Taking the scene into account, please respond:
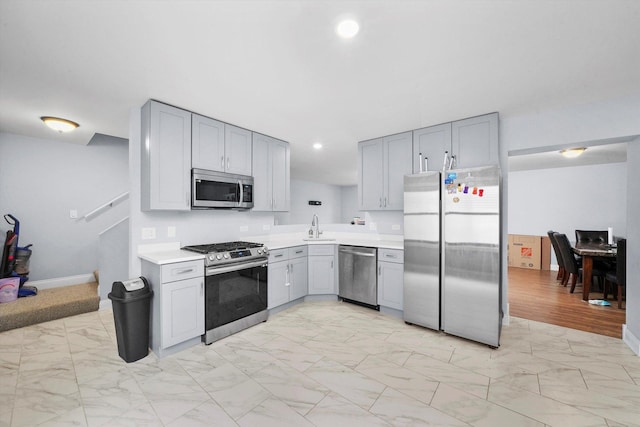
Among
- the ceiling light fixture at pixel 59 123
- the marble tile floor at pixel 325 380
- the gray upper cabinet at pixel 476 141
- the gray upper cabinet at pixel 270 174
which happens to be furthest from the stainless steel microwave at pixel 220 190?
the gray upper cabinet at pixel 476 141

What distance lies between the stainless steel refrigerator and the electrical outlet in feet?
9.17

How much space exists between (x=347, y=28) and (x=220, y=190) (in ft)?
7.35

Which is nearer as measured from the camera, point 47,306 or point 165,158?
point 165,158

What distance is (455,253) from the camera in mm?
2889

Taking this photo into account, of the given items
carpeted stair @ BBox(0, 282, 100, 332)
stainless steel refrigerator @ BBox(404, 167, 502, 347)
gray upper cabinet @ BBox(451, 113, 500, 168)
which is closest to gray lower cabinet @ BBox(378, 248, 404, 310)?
stainless steel refrigerator @ BBox(404, 167, 502, 347)

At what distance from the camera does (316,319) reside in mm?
3389

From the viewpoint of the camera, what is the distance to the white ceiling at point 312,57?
156cm

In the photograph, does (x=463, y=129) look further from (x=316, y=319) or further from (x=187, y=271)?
(x=187, y=271)

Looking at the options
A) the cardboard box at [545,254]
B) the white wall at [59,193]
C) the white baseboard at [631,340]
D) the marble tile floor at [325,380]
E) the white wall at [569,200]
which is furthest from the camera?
the cardboard box at [545,254]

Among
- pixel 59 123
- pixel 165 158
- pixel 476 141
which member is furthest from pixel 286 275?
pixel 59 123

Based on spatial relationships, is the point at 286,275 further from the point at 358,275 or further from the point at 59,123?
the point at 59,123

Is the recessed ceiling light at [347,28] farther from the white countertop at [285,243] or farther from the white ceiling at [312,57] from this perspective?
the white countertop at [285,243]

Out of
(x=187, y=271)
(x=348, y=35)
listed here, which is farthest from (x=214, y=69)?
(x=187, y=271)

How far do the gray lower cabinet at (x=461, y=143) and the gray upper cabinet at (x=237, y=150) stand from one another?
2.19 meters
